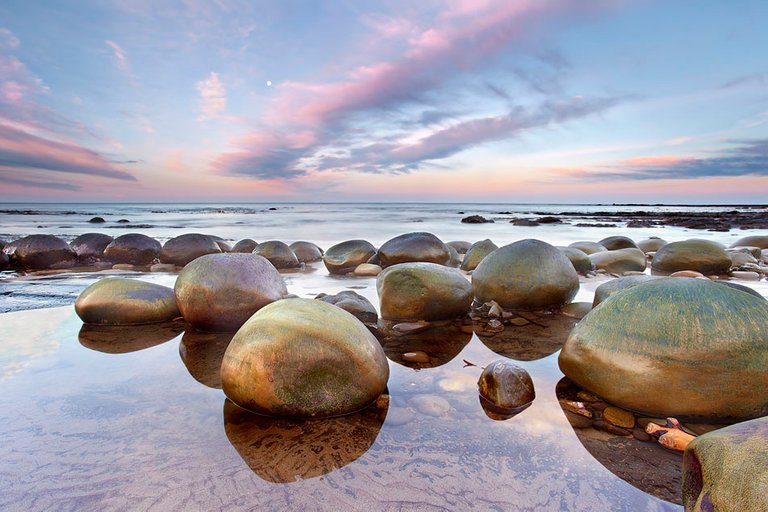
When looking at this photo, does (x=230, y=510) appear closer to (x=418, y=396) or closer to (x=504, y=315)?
(x=418, y=396)

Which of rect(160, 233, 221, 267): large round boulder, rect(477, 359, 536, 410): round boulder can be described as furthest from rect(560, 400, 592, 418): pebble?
rect(160, 233, 221, 267): large round boulder

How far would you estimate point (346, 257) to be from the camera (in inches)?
275

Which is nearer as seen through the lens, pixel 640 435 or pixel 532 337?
pixel 640 435

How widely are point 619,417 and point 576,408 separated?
209 millimetres

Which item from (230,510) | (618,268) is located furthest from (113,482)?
(618,268)

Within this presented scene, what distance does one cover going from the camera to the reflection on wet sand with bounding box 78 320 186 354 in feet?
10.9

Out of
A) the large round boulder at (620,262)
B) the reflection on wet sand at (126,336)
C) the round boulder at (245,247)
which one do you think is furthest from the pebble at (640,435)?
the round boulder at (245,247)

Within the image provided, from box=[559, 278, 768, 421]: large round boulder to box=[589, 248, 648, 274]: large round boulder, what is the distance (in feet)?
14.8

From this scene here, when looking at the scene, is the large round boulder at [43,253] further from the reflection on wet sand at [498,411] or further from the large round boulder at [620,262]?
the large round boulder at [620,262]

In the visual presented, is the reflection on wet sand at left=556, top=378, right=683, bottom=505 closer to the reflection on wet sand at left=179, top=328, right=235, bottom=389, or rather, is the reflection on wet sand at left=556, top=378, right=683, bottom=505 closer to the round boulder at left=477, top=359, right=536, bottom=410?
the round boulder at left=477, top=359, right=536, bottom=410

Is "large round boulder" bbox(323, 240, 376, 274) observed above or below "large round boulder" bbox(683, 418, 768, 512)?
below

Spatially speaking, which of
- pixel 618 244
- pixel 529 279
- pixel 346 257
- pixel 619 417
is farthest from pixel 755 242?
pixel 619 417

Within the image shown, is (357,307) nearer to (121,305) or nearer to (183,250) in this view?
(121,305)

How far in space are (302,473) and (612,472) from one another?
1.34m
